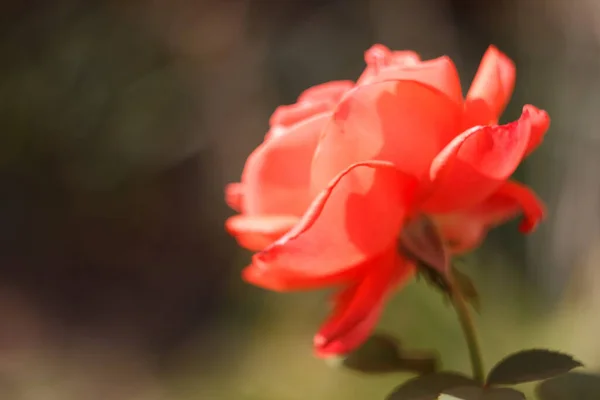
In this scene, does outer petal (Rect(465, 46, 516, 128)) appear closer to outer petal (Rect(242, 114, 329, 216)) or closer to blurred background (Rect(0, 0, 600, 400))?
outer petal (Rect(242, 114, 329, 216))

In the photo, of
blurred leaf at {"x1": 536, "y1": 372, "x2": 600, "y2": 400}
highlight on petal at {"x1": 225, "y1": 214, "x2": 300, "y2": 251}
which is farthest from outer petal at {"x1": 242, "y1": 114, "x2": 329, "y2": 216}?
blurred leaf at {"x1": 536, "y1": 372, "x2": 600, "y2": 400}

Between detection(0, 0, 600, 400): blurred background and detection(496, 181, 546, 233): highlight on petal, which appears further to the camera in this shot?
detection(0, 0, 600, 400): blurred background

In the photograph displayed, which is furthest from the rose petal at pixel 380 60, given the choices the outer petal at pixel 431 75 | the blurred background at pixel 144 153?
the blurred background at pixel 144 153

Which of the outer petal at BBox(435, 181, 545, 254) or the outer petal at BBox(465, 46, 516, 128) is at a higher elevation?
the outer petal at BBox(465, 46, 516, 128)

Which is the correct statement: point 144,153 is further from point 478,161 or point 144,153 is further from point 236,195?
point 478,161

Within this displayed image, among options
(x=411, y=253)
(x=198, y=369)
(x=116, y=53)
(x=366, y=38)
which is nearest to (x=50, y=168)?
(x=116, y=53)

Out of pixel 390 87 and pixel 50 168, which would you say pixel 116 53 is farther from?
pixel 390 87

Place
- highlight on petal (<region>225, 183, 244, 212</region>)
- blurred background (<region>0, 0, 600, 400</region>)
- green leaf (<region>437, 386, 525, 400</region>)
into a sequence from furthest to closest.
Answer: blurred background (<region>0, 0, 600, 400</region>) < highlight on petal (<region>225, 183, 244, 212</region>) < green leaf (<region>437, 386, 525, 400</region>)
